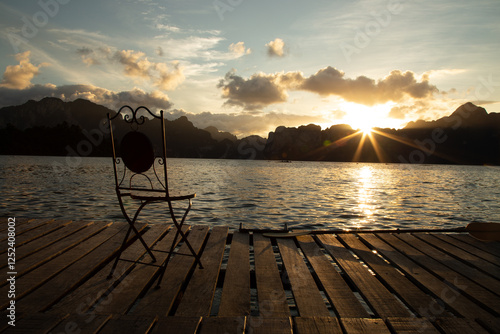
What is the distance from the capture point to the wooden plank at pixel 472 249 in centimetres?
479

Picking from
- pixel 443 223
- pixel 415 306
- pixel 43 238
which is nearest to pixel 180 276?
pixel 415 306

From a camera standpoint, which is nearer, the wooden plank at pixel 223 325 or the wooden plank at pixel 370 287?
the wooden plank at pixel 223 325

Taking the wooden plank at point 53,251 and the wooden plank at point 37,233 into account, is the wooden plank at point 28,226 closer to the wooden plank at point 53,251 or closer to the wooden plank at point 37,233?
the wooden plank at point 37,233

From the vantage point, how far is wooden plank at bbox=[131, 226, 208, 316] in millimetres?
2984

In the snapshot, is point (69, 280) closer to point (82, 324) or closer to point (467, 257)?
point (82, 324)

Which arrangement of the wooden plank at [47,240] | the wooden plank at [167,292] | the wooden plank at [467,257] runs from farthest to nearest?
the wooden plank at [47,240], the wooden plank at [467,257], the wooden plank at [167,292]

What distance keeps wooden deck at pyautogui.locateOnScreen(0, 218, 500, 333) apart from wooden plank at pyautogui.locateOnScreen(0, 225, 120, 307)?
1cm

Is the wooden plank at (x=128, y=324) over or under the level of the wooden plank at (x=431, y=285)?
over

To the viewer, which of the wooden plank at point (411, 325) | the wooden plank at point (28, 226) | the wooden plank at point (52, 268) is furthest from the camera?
the wooden plank at point (28, 226)

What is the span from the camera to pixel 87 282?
12.1ft

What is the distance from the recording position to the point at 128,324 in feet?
8.37

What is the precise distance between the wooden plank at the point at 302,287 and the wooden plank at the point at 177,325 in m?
1.06

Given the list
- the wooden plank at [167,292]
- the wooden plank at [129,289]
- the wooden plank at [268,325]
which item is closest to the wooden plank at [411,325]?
the wooden plank at [268,325]

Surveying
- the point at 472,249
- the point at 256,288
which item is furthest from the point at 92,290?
the point at 472,249
